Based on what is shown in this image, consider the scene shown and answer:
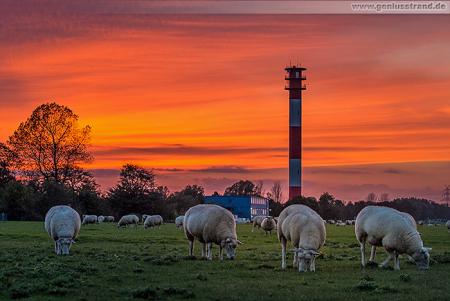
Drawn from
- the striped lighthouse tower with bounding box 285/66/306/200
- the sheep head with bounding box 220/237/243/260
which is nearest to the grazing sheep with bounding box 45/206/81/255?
the sheep head with bounding box 220/237/243/260

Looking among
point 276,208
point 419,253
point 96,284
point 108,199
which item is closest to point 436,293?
point 419,253

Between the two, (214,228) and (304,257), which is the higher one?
(214,228)

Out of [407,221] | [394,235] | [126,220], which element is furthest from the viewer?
[126,220]

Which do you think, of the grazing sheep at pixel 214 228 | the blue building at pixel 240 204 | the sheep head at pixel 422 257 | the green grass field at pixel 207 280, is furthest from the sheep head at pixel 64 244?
the blue building at pixel 240 204

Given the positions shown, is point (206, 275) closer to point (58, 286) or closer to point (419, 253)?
point (58, 286)

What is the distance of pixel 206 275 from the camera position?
18.9 meters

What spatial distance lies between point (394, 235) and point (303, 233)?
3745mm

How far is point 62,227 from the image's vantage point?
2631cm

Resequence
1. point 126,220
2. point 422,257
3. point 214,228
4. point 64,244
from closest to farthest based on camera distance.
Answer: point 422,257 → point 214,228 → point 64,244 → point 126,220

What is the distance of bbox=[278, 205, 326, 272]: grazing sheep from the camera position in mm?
19672

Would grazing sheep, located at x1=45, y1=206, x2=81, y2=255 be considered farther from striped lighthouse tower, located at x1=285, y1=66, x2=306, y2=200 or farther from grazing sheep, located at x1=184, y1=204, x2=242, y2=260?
striped lighthouse tower, located at x1=285, y1=66, x2=306, y2=200

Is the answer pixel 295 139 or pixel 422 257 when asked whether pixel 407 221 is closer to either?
pixel 422 257

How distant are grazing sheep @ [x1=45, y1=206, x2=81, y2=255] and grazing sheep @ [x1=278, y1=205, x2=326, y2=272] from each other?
36.5 feet

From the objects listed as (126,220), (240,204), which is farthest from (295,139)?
(240,204)
